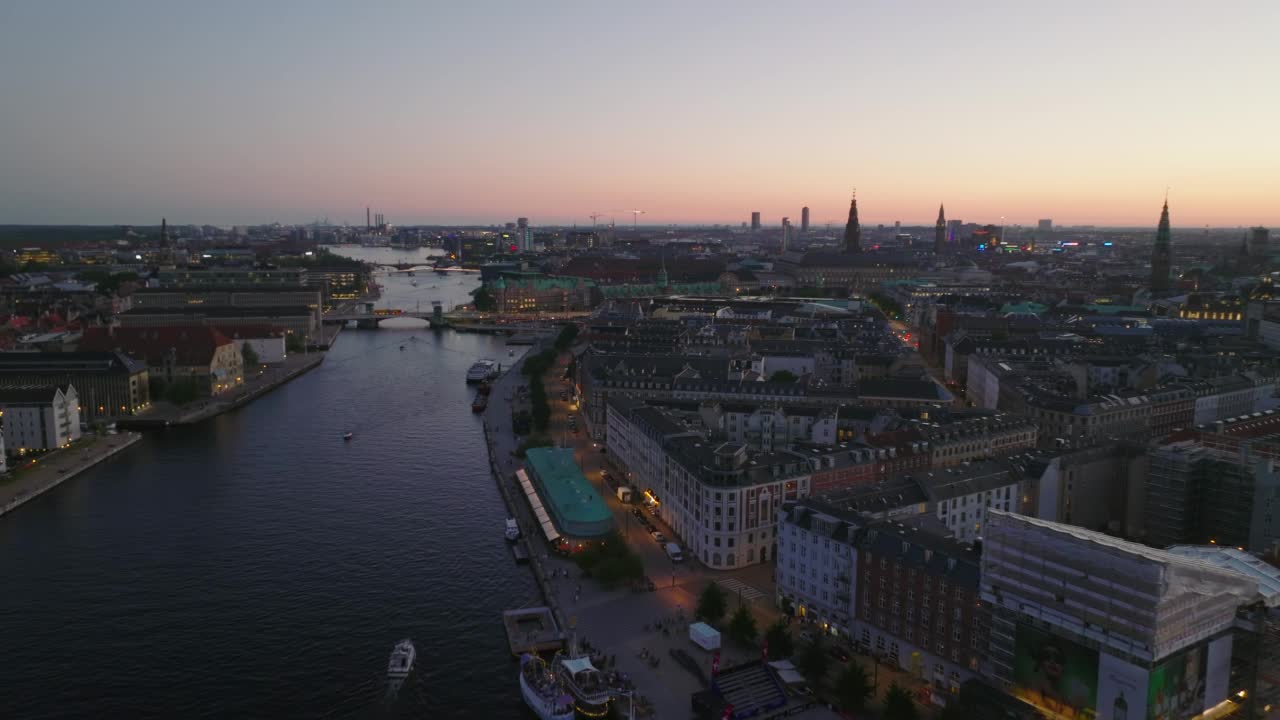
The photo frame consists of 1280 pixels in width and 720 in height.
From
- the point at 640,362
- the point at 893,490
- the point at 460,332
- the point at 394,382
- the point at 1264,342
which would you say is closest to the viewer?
the point at 893,490

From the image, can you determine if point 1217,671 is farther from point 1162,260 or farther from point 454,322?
point 1162,260

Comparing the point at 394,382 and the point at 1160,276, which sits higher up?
the point at 1160,276

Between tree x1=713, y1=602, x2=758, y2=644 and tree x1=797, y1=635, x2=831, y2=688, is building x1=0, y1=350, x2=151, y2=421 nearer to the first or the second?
tree x1=713, y1=602, x2=758, y2=644

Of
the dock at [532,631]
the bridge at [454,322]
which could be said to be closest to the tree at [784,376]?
the dock at [532,631]

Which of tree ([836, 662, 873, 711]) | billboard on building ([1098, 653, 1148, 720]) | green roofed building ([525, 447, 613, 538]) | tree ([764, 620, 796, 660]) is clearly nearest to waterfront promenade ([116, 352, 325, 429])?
green roofed building ([525, 447, 613, 538])

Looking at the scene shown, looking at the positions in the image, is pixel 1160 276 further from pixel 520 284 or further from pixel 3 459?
pixel 3 459

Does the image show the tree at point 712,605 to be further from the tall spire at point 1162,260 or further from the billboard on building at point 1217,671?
the tall spire at point 1162,260

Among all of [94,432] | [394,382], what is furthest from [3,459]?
[394,382]

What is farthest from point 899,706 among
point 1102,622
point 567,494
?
point 567,494
